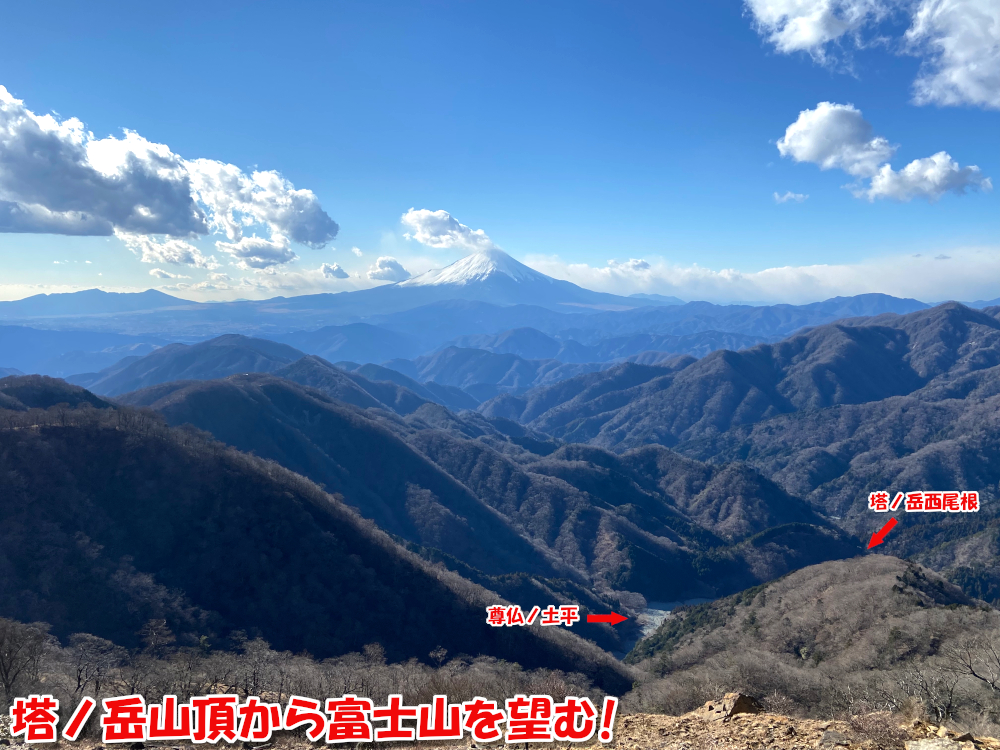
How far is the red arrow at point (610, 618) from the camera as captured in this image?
110356 mm

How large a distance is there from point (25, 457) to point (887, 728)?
90671mm

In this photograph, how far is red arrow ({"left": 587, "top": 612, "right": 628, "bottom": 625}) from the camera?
362ft

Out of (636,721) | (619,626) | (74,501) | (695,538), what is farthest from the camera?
(695,538)

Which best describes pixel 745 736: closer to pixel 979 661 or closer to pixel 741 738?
pixel 741 738

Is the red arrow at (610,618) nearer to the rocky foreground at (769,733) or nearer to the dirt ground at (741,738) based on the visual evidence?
the rocky foreground at (769,733)

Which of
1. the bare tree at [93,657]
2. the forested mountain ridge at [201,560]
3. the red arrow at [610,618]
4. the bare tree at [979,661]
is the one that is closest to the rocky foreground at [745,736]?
the bare tree at [979,661]

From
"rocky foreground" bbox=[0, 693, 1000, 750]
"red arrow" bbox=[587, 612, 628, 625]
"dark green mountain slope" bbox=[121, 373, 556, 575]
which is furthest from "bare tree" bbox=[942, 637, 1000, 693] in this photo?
"dark green mountain slope" bbox=[121, 373, 556, 575]

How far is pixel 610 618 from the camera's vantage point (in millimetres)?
115188

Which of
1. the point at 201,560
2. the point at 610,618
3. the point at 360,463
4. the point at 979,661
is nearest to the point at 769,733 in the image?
the point at 979,661

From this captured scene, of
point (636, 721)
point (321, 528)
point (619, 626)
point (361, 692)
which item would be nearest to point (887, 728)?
point (636, 721)

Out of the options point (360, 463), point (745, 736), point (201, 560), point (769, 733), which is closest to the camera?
point (769, 733)

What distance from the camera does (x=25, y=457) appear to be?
69750mm

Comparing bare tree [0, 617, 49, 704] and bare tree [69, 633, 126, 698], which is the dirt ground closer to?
bare tree [0, 617, 49, 704]

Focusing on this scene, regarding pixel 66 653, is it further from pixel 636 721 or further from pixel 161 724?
pixel 636 721
